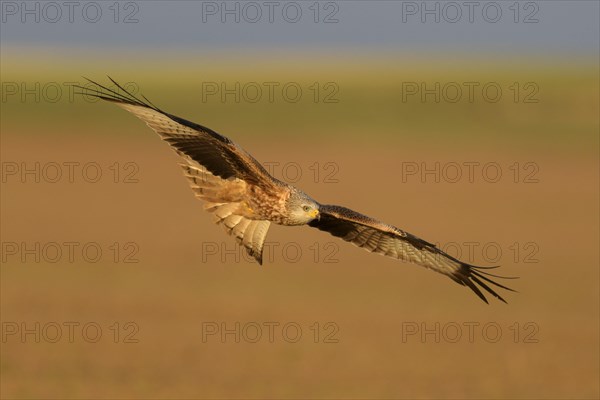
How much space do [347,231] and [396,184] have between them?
2814 cm

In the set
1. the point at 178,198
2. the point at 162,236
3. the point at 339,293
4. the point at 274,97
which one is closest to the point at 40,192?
the point at 178,198

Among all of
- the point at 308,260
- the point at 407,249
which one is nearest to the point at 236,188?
the point at 407,249

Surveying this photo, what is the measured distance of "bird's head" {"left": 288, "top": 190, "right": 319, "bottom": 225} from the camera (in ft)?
35.0

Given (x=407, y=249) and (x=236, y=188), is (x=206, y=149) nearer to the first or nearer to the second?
(x=236, y=188)

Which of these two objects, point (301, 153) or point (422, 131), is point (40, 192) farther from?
point (422, 131)

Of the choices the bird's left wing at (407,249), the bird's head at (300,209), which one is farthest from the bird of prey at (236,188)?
the bird's left wing at (407,249)

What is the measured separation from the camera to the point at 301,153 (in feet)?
148

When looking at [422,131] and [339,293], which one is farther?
[422,131]

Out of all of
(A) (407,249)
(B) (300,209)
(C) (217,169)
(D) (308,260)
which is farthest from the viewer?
(D) (308,260)

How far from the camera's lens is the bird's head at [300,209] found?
10680 mm

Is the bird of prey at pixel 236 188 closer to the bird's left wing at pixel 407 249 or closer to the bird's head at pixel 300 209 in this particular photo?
the bird's head at pixel 300 209

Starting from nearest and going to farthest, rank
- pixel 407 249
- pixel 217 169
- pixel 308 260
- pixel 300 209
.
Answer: pixel 300 209 → pixel 217 169 → pixel 407 249 → pixel 308 260

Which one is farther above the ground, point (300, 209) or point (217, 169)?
point (217, 169)

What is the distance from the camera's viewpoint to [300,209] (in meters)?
10.7
